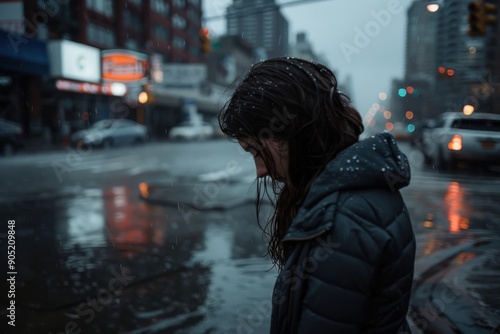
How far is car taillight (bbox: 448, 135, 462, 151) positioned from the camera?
13.1 metres

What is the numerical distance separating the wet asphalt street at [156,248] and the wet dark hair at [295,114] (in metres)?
2.54

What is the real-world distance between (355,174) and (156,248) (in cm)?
501

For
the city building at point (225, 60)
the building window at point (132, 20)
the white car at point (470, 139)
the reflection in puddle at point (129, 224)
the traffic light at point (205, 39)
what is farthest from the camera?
the city building at point (225, 60)

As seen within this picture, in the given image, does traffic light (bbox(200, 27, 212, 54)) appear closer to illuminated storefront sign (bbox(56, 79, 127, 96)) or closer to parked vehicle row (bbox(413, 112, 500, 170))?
parked vehicle row (bbox(413, 112, 500, 170))

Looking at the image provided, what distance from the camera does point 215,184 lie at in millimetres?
11320

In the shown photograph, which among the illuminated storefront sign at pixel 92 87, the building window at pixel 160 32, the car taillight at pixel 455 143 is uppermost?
the building window at pixel 160 32

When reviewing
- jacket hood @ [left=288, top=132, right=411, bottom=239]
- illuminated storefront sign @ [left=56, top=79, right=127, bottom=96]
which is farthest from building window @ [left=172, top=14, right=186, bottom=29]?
jacket hood @ [left=288, top=132, right=411, bottom=239]

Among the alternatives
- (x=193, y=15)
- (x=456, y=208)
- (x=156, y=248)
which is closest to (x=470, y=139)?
(x=456, y=208)

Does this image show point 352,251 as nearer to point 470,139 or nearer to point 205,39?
point 470,139

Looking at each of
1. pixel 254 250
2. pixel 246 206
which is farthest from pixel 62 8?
pixel 254 250

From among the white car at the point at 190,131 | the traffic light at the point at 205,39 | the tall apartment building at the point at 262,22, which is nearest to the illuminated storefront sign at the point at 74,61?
the white car at the point at 190,131

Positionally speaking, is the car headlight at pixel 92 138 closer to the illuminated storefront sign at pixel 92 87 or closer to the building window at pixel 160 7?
the illuminated storefront sign at pixel 92 87

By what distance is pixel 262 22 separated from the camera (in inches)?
974

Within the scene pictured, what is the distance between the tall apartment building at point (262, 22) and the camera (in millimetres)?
11489
